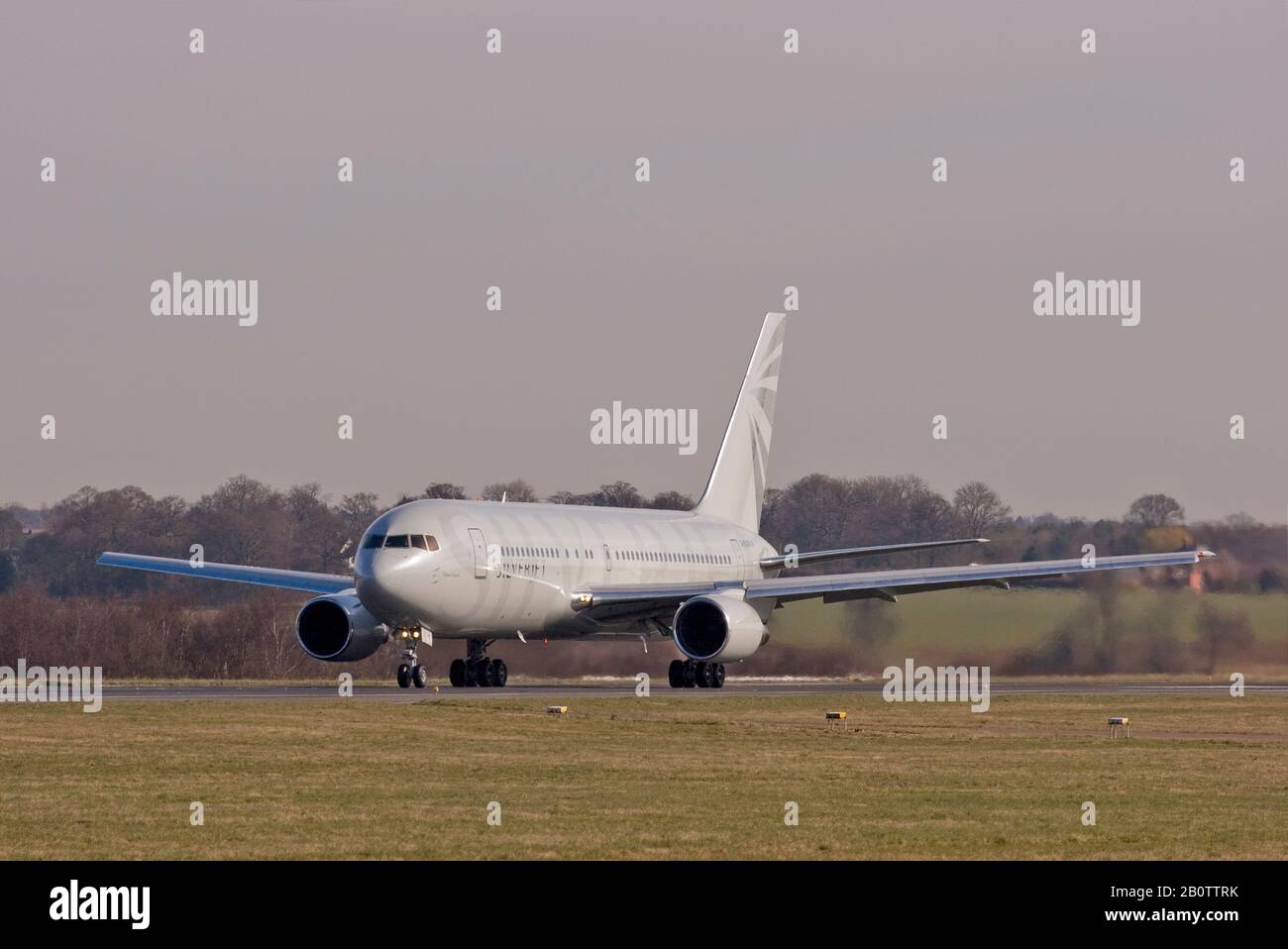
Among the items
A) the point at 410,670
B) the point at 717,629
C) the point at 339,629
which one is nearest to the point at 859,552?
the point at 717,629

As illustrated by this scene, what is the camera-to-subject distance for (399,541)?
4450cm

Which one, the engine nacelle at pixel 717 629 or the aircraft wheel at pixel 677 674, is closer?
the engine nacelle at pixel 717 629

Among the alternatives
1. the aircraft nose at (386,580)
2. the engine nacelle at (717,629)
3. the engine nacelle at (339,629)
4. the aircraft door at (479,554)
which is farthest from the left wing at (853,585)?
the aircraft nose at (386,580)

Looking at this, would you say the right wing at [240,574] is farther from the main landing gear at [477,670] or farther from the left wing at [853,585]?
the left wing at [853,585]

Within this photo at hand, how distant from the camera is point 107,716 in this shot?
114 feet

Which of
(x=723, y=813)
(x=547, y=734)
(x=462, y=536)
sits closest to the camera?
(x=723, y=813)

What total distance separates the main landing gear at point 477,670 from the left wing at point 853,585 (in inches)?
99.2

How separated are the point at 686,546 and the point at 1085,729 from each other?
22.6m

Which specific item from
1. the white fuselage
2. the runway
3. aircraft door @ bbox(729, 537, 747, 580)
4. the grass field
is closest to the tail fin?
aircraft door @ bbox(729, 537, 747, 580)

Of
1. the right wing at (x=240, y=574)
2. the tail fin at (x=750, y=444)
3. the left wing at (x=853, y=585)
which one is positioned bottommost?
the left wing at (x=853, y=585)

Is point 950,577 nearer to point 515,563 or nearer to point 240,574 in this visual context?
point 515,563

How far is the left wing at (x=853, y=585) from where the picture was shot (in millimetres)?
49156

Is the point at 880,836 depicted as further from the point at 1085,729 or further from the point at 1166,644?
the point at 1166,644

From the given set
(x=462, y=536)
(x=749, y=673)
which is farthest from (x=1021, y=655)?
(x=462, y=536)
